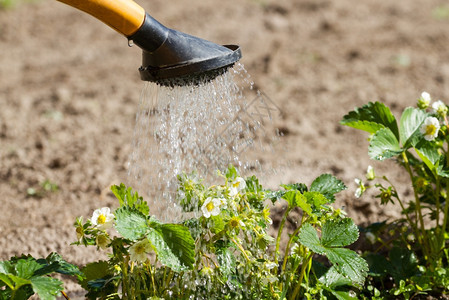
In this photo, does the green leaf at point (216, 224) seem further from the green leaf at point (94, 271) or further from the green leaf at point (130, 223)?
the green leaf at point (94, 271)

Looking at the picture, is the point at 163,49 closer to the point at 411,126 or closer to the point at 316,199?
the point at 316,199

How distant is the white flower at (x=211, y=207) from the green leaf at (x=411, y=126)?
0.63 meters

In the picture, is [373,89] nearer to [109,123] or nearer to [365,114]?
[109,123]

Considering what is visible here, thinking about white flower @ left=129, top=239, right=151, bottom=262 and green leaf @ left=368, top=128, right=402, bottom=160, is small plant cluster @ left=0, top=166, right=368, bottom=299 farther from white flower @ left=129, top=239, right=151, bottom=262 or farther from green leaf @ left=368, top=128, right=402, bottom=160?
green leaf @ left=368, top=128, right=402, bottom=160

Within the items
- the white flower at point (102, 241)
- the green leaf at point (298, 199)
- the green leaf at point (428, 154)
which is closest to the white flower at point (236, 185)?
the green leaf at point (298, 199)

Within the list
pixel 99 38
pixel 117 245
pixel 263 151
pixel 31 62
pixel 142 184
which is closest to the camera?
pixel 117 245

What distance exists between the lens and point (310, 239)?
1.47 metres

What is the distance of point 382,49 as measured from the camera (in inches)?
173

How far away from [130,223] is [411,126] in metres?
0.90

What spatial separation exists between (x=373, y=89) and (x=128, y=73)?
1699 mm

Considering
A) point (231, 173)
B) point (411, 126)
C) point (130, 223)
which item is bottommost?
point (130, 223)

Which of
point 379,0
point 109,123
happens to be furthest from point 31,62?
point 379,0

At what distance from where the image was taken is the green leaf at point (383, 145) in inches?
64.0

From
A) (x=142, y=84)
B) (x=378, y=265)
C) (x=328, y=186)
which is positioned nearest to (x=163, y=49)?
(x=328, y=186)
